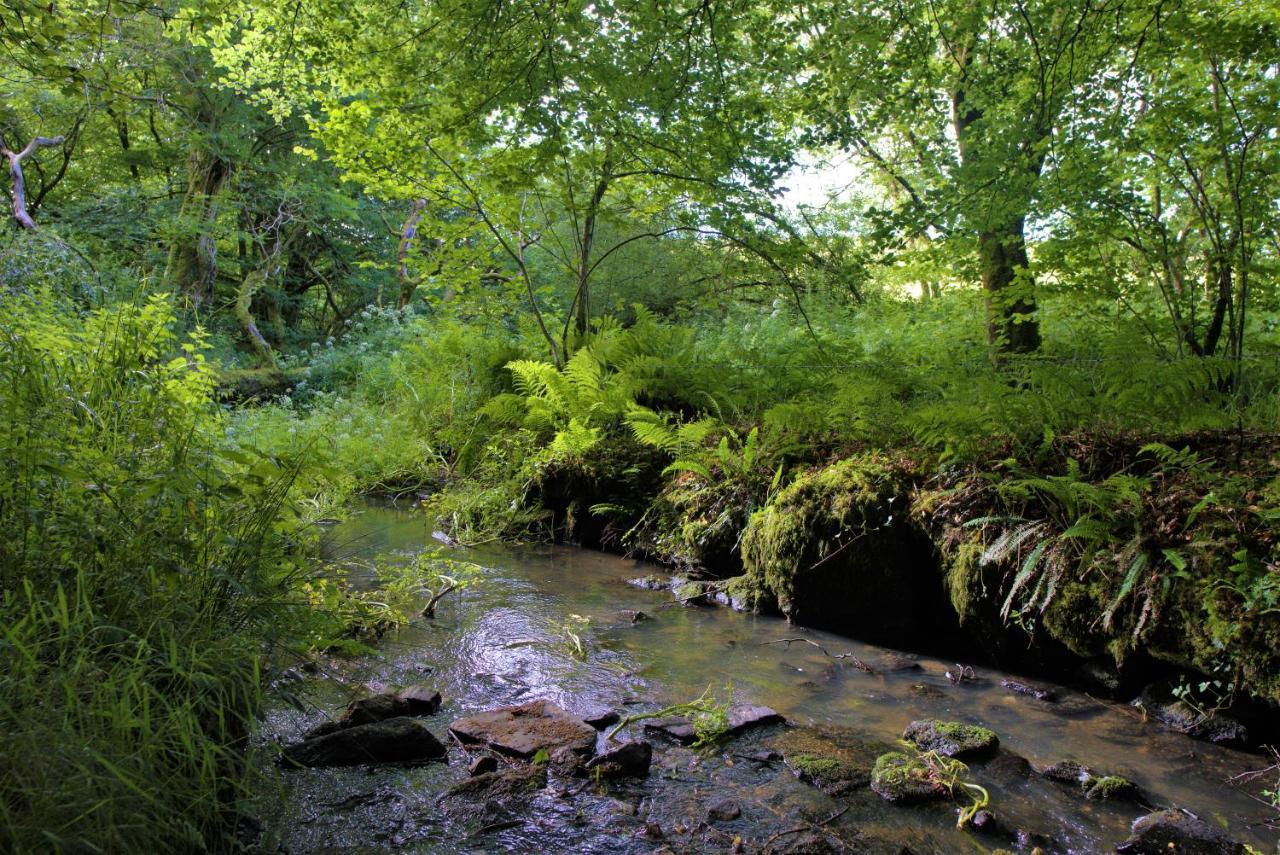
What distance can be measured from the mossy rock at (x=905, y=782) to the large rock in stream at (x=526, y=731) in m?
1.07

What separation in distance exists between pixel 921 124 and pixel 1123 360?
443 centimetres

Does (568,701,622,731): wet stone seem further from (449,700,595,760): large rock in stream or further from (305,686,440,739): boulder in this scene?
(305,686,440,739): boulder

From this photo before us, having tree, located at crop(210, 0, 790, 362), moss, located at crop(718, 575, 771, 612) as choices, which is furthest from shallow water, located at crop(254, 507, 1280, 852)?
tree, located at crop(210, 0, 790, 362)

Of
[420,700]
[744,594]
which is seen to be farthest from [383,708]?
[744,594]

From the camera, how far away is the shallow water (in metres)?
2.38

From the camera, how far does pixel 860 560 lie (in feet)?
14.6

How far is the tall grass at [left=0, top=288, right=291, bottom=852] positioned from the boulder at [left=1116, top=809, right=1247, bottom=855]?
8.76ft

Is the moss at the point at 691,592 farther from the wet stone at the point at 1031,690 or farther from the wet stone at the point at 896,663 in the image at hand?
the wet stone at the point at 1031,690

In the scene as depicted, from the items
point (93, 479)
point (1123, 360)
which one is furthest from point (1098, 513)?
point (93, 479)

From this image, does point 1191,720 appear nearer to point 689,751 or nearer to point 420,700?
point 689,751

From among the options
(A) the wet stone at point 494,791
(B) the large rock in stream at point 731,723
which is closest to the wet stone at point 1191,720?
(B) the large rock in stream at point 731,723

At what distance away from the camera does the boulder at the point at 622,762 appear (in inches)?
108

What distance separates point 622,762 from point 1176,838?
180cm

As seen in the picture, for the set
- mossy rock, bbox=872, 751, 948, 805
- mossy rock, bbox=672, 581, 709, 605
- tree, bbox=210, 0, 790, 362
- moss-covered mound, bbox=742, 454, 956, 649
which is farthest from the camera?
mossy rock, bbox=672, 581, 709, 605
